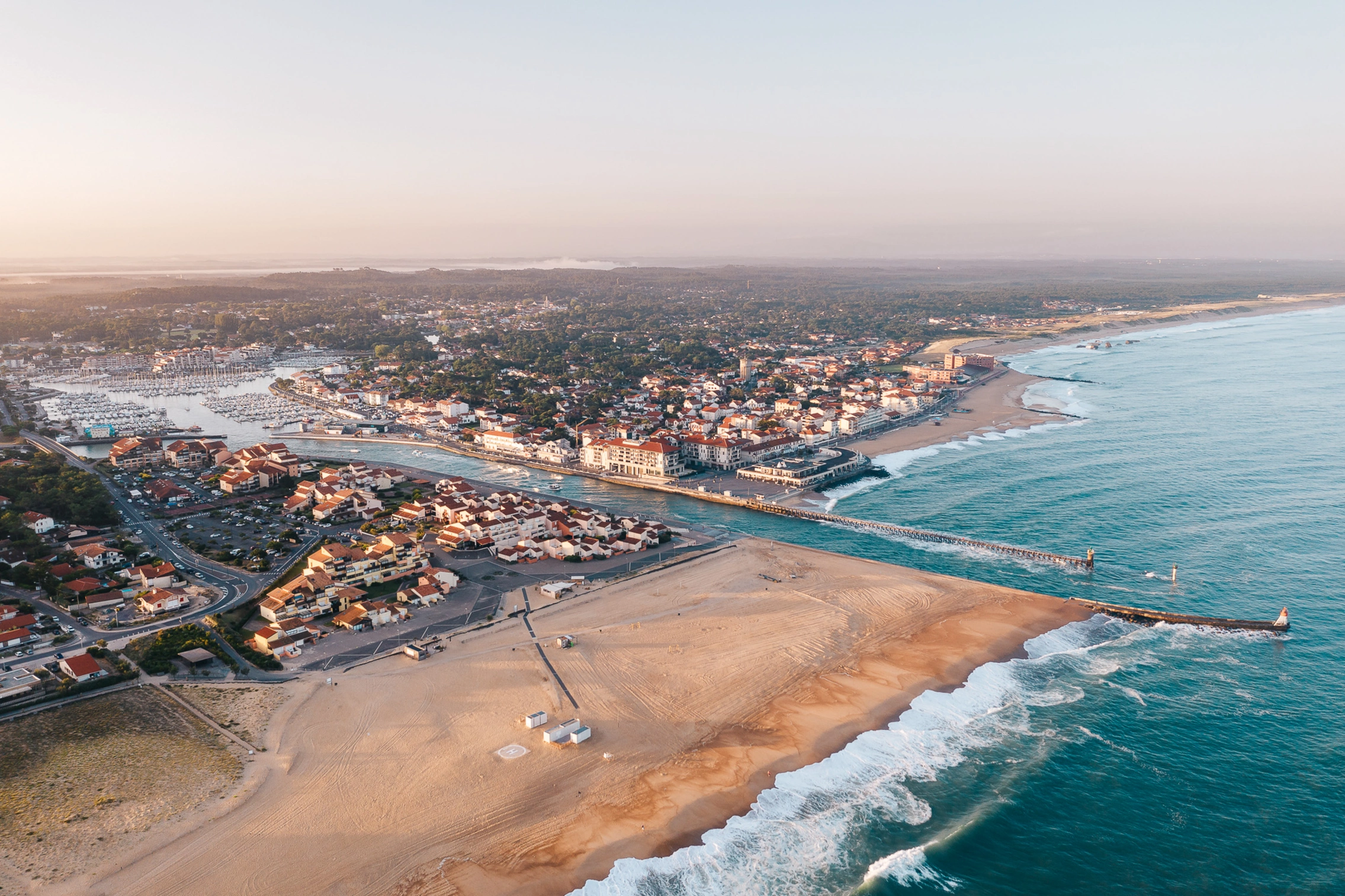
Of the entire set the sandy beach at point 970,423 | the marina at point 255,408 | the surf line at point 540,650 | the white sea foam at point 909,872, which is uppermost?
the sandy beach at point 970,423

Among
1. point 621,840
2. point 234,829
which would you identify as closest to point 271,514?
point 234,829

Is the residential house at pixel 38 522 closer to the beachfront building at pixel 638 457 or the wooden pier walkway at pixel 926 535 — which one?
the beachfront building at pixel 638 457

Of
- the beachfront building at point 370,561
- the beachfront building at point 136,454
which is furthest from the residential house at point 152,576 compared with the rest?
the beachfront building at point 136,454

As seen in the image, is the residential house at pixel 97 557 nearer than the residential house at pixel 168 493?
Yes

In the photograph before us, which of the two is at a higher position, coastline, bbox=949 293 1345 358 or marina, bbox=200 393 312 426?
coastline, bbox=949 293 1345 358

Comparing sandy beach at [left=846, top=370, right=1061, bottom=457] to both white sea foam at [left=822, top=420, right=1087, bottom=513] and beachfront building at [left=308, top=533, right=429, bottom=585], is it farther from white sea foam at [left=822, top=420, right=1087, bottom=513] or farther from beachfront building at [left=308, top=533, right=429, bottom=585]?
beachfront building at [left=308, top=533, right=429, bottom=585]

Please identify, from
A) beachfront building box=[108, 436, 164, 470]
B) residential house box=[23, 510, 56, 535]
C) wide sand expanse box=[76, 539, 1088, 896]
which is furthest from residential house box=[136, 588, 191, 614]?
beachfront building box=[108, 436, 164, 470]
